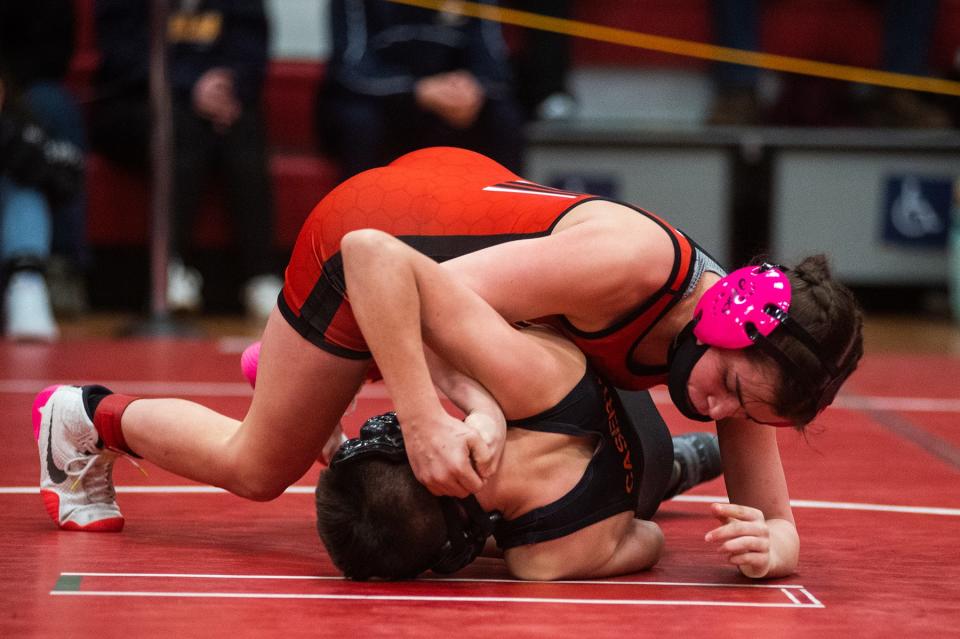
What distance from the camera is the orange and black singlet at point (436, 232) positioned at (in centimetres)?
224

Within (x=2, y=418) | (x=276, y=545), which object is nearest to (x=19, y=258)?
(x=2, y=418)

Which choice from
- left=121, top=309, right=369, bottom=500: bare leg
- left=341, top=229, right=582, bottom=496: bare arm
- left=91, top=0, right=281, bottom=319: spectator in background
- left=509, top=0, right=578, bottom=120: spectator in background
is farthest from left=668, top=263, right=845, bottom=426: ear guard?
left=509, top=0, right=578, bottom=120: spectator in background

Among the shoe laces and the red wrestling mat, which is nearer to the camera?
the red wrestling mat

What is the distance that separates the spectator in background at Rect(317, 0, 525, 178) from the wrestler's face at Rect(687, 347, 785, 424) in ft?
12.9

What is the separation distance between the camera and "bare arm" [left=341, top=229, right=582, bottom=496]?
78.8 inches

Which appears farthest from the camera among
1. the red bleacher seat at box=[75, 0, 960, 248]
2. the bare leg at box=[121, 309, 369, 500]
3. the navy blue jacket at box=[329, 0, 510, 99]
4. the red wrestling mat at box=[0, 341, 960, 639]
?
the red bleacher seat at box=[75, 0, 960, 248]

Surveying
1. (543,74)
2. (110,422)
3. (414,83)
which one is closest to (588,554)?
(110,422)

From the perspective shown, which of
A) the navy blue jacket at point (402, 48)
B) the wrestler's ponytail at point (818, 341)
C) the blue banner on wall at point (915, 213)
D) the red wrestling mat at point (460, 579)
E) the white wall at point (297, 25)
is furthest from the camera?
the white wall at point (297, 25)

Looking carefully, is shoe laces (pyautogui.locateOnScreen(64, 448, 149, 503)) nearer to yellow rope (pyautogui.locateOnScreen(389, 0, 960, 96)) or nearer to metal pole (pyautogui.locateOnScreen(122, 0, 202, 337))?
metal pole (pyautogui.locateOnScreen(122, 0, 202, 337))

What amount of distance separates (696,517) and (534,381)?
0.75 metres

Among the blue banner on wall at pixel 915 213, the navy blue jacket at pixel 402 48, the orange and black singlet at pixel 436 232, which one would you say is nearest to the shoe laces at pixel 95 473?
the orange and black singlet at pixel 436 232

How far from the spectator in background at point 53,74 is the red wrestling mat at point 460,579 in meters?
2.33

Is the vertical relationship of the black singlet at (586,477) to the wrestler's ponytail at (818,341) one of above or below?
below

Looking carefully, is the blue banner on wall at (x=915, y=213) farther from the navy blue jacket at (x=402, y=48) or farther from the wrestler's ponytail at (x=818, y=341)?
the wrestler's ponytail at (x=818, y=341)
